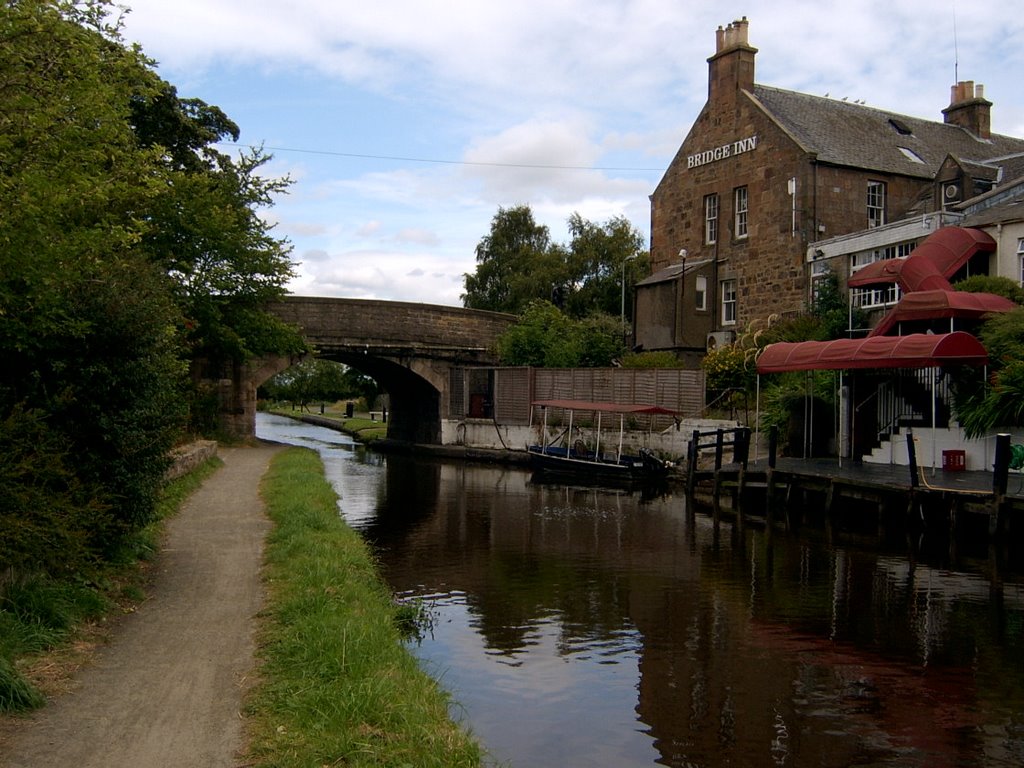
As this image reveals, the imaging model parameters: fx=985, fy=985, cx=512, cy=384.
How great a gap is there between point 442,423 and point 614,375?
35.7ft

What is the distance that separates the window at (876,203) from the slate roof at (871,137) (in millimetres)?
595

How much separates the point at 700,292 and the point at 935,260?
1237cm

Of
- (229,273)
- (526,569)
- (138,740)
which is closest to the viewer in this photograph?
(138,740)

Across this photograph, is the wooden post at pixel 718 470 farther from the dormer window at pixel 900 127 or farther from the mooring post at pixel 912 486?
the dormer window at pixel 900 127

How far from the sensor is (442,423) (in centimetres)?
4422

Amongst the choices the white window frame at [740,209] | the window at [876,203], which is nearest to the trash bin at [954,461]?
the window at [876,203]

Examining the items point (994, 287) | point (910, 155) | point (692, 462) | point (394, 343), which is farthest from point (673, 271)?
point (994, 287)

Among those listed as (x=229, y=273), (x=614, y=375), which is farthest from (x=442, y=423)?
(x=229, y=273)

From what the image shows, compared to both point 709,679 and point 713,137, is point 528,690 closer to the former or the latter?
point 709,679

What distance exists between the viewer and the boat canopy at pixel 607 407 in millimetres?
31444

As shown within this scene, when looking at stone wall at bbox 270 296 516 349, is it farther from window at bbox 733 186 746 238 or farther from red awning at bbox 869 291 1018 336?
red awning at bbox 869 291 1018 336

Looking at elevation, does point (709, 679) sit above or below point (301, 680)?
below

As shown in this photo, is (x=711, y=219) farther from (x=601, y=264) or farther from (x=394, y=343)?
(x=601, y=264)

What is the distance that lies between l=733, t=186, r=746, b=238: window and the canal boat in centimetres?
816
